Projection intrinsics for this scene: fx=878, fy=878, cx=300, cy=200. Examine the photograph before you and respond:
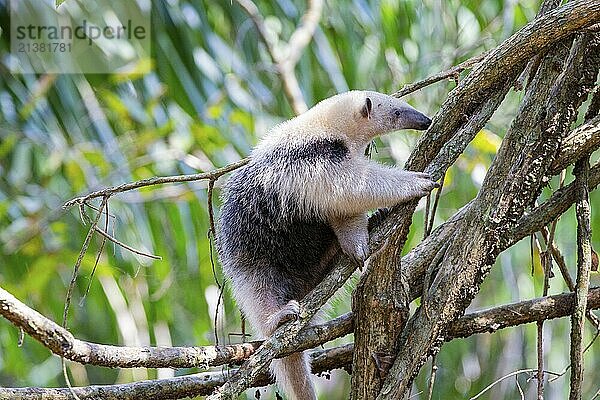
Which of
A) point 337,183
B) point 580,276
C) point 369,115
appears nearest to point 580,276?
point 580,276

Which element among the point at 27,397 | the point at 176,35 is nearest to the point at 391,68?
the point at 176,35

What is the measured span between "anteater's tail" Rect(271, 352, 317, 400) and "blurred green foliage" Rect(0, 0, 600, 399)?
1491 mm

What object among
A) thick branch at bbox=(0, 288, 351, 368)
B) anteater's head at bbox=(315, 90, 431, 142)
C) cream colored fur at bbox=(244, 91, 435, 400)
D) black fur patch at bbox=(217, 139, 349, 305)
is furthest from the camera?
anteater's head at bbox=(315, 90, 431, 142)

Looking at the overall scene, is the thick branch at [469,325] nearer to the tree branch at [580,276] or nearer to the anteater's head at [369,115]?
the tree branch at [580,276]

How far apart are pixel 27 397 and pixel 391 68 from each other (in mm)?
2774

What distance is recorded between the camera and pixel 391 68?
414 centimetres

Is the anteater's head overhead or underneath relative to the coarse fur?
overhead

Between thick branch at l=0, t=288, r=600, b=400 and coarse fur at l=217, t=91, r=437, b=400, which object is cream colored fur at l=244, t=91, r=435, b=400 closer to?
coarse fur at l=217, t=91, r=437, b=400

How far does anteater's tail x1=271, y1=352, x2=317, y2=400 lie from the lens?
7.52 ft

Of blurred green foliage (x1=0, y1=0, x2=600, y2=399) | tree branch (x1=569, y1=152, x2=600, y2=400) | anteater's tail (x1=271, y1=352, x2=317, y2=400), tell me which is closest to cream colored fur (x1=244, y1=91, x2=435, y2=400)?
anteater's tail (x1=271, y1=352, x2=317, y2=400)

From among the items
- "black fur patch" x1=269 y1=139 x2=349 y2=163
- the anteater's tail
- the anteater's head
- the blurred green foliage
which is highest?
the blurred green foliage

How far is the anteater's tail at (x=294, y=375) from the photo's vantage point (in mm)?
2291

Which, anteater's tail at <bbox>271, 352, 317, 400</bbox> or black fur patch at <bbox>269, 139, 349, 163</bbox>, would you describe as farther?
black fur patch at <bbox>269, 139, 349, 163</bbox>

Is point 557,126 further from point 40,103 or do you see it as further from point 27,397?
point 40,103
